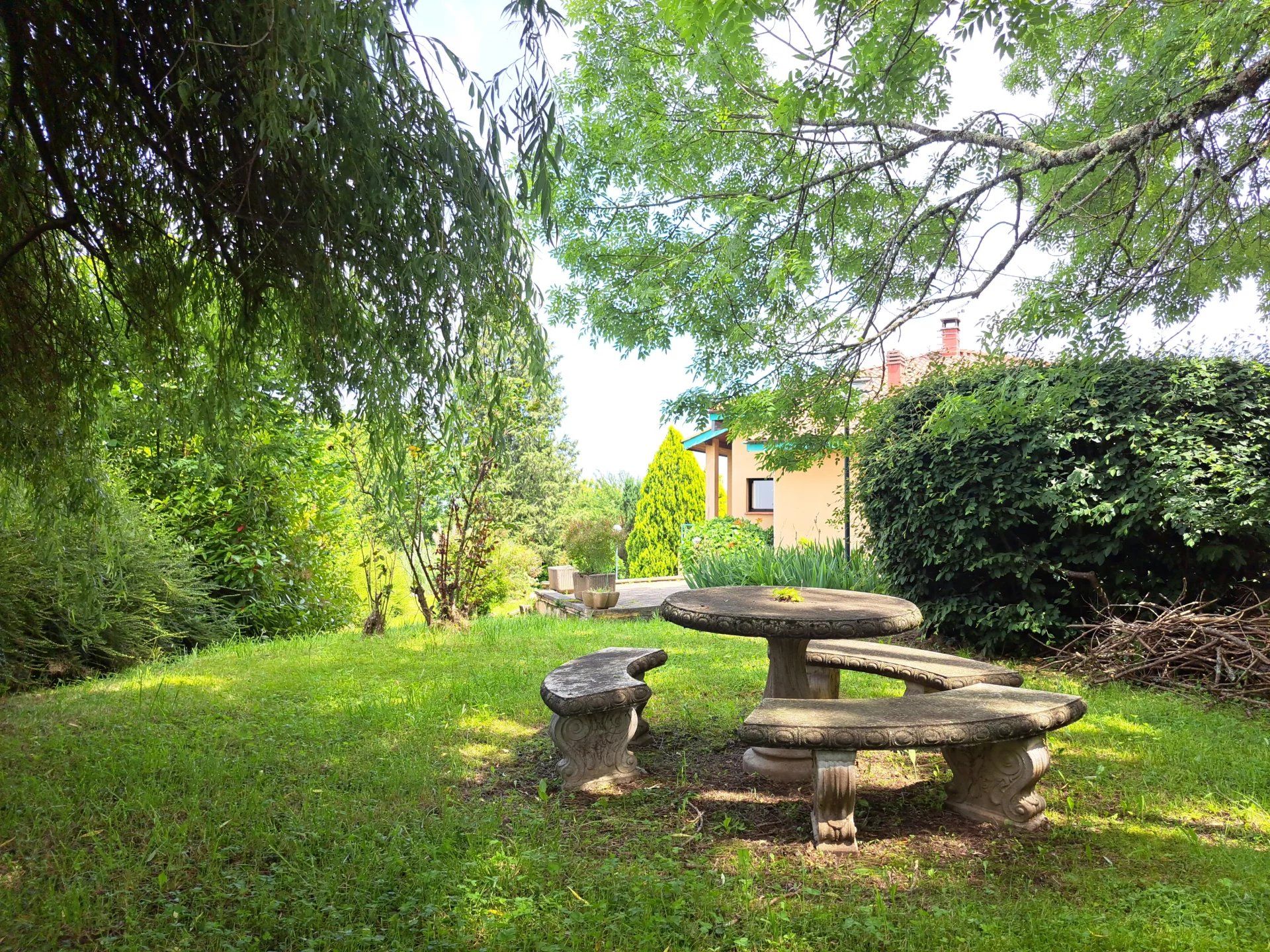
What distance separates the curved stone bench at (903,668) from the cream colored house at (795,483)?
1.88m

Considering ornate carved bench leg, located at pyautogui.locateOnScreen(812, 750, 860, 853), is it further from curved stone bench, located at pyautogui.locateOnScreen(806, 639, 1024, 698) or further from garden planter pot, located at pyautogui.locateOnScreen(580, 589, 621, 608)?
garden planter pot, located at pyautogui.locateOnScreen(580, 589, 621, 608)

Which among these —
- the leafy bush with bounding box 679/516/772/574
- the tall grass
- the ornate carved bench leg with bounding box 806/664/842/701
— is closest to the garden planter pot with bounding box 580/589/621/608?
the tall grass

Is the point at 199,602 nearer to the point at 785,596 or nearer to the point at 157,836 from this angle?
the point at 157,836

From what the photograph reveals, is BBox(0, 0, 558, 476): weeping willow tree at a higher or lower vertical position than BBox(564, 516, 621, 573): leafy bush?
higher

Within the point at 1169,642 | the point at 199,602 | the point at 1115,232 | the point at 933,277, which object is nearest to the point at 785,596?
the point at 933,277

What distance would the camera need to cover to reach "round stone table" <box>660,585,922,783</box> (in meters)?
3.70

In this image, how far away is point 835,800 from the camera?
126 inches

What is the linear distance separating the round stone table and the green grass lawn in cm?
25

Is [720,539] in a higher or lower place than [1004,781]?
higher

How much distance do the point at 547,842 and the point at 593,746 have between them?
756 mm

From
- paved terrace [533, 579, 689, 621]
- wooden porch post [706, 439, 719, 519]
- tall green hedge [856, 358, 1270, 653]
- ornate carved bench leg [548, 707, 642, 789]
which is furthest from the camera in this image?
wooden porch post [706, 439, 719, 519]

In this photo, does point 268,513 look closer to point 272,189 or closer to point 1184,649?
point 272,189

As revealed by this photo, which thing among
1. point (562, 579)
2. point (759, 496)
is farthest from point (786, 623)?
point (759, 496)

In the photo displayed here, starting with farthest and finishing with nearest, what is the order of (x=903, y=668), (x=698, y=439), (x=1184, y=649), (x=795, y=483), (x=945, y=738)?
(x=698, y=439)
(x=795, y=483)
(x=1184, y=649)
(x=903, y=668)
(x=945, y=738)
